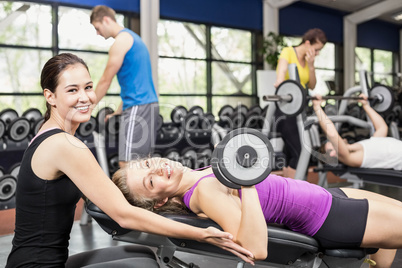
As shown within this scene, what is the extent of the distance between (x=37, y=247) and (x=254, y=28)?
7.18 m

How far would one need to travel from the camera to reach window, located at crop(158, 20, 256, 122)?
7016mm

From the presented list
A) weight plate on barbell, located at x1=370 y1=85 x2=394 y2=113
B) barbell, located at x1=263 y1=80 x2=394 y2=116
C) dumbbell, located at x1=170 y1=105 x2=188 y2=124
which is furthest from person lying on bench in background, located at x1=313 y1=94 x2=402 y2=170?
dumbbell, located at x1=170 y1=105 x2=188 y2=124

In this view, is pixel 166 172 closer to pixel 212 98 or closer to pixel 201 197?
pixel 201 197

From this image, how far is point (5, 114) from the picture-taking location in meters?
3.98

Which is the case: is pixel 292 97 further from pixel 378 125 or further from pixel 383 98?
pixel 383 98

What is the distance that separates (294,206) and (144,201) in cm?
46

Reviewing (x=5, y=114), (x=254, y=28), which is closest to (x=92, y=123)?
(x=5, y=114)

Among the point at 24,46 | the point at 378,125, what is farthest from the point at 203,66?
the point at 378,125

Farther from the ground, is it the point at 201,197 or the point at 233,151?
the point at 233,151

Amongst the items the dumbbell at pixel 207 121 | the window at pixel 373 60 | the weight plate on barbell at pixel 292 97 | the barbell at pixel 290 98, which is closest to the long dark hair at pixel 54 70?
the barbell at pixel 290 98

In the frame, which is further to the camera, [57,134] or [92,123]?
[92,123]

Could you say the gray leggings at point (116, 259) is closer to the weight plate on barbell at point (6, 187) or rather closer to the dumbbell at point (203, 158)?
the weight plate on barbell at point (6, 187)

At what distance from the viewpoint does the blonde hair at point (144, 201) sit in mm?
1315

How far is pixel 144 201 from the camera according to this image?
1316mm
